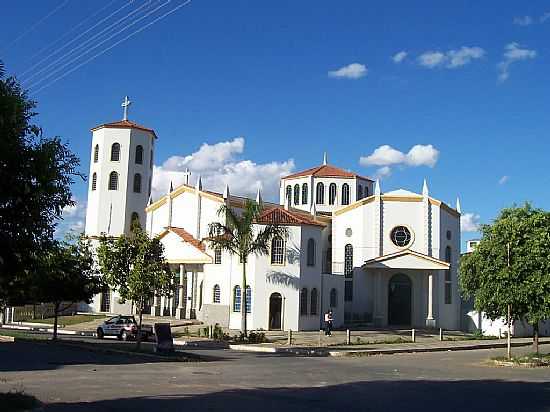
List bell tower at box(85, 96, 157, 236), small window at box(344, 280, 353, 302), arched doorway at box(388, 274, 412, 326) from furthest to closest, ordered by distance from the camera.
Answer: bell tower at box(85, 96, 157, 236)
small window at box(344, 280, 353, 302)
arched doorway at box(388, 274, 412, 326)

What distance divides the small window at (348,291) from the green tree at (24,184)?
39.7m

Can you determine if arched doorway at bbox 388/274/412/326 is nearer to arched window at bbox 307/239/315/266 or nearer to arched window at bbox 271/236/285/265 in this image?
arched window at bbox 307/239/315/266

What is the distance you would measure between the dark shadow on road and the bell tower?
138 ft

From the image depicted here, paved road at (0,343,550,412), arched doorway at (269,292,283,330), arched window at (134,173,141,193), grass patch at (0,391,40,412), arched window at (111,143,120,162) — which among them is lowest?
paved road at (0,343,550,412)

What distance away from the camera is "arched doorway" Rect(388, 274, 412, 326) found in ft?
161

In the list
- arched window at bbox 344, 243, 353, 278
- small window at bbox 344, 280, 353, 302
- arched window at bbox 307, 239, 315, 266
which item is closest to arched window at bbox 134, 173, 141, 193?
arched window at bbox 344, 243, 353, 278

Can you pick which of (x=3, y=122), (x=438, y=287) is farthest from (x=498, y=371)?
(x=438, y=287)

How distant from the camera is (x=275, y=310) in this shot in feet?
138

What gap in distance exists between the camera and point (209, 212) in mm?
51750

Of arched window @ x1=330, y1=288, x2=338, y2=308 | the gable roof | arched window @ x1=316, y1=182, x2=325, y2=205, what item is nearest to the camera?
the gable roof

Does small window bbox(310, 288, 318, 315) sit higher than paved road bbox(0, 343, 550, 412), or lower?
higher

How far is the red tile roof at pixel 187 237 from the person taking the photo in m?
48.6

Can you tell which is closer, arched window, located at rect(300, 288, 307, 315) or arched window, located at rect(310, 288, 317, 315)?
arched window, located at rect(300, 288, 307, 315)

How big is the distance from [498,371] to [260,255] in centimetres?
2024
